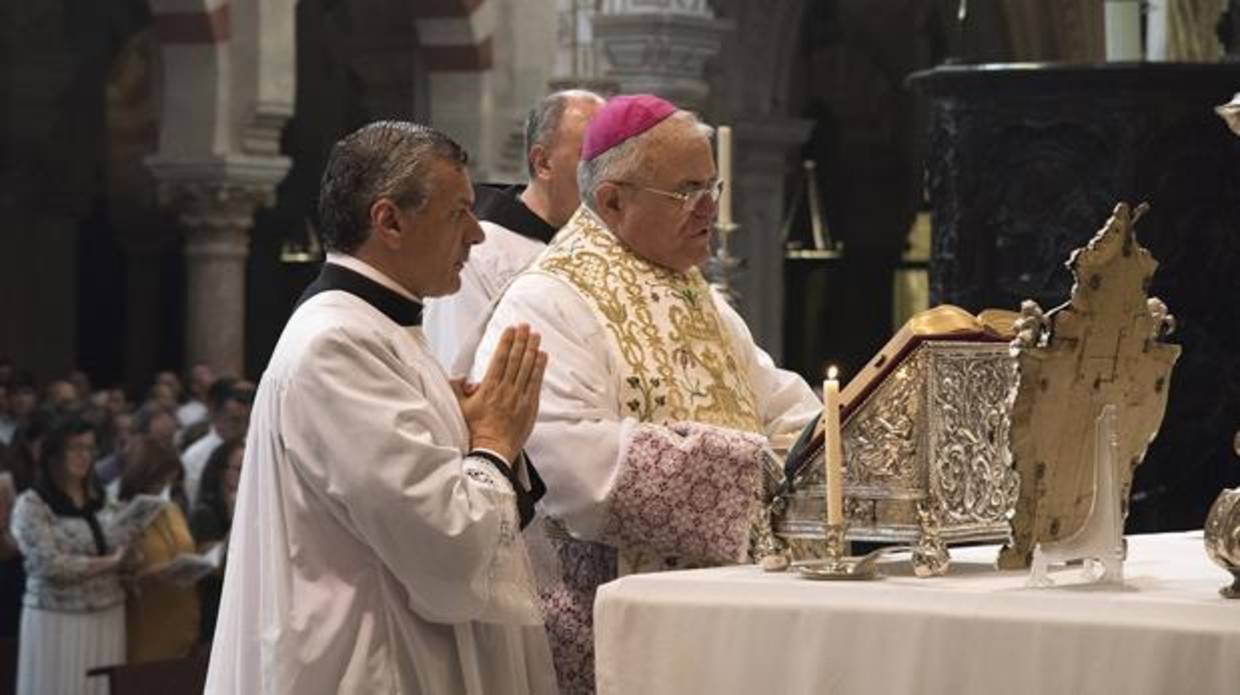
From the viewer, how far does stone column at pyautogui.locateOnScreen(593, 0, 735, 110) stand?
61.4 feet

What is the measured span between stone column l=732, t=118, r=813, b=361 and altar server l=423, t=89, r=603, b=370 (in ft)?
49.5

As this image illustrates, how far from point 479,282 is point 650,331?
133cm

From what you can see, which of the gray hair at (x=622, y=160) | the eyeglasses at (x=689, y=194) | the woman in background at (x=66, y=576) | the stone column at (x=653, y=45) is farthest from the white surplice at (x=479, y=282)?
the stone column at (x=653, y=45)

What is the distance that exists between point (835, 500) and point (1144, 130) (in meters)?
3.18

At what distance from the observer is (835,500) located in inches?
173

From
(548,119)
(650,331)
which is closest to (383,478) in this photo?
(650,331)

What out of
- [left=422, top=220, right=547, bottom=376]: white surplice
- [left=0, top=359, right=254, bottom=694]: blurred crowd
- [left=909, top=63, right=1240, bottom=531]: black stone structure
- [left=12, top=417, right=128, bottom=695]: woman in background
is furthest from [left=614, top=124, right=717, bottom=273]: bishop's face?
[left=12, top=417, right=128, bottom=695]: woman in background

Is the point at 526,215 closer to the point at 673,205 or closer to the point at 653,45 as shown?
the point at 673,205

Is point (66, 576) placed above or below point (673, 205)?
below

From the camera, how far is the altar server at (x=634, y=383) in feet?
16.7

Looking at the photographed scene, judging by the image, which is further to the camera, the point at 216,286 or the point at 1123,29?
the point at 216,286

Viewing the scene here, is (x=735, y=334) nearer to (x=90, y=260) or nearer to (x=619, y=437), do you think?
(x=619, y=437)

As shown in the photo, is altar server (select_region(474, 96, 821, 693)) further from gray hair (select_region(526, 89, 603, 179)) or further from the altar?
gray hair (select_region(526, 89, 603, 179))

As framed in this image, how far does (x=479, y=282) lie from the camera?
21.9 feet
